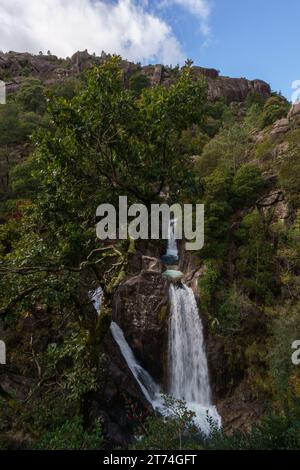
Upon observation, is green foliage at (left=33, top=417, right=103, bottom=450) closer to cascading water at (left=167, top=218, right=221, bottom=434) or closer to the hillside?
the hillside

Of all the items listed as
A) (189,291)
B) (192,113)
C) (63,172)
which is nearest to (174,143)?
(192,113)

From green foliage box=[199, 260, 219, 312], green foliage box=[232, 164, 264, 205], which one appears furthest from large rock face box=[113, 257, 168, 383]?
green foliage box=[232, 164, 264, 205]

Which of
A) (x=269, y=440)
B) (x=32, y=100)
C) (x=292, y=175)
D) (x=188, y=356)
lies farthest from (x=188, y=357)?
(x=32, y=100)

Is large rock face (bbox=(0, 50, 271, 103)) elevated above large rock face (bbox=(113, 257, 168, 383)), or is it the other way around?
large rock face (bbox=(0, 50, 271, 103))

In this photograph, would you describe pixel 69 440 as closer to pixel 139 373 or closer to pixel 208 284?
pixel 139 373

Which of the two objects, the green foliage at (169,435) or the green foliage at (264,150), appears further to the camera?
the green foliage at (264,150)

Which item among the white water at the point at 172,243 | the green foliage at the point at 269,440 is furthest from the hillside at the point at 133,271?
the white water at the point at 172,243

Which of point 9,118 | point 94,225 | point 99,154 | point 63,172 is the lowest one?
point 94,225

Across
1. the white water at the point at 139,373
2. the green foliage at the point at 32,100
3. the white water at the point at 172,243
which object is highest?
the green foliage at the point at 32,100

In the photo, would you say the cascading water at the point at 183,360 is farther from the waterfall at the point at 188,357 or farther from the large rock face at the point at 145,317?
the large rock face at the point at 145,317

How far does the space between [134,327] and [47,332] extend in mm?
5507

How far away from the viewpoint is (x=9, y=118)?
104 feet

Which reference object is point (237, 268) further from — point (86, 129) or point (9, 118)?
point (9, 118)

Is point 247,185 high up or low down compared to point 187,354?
up
